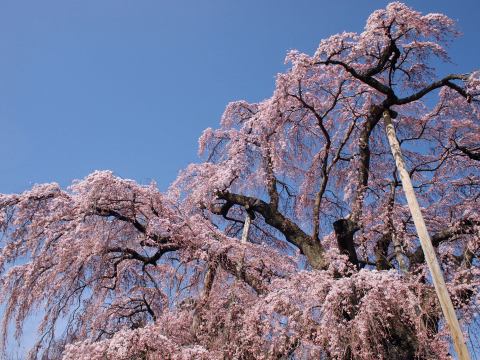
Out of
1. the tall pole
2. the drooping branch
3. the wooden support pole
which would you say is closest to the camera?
the tall pole

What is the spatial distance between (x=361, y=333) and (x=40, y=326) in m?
4.87

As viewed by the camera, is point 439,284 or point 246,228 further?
point 246,228

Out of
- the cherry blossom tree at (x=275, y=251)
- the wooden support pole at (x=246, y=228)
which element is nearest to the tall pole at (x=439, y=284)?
the cherry blossom tree at (x=275, y=251)

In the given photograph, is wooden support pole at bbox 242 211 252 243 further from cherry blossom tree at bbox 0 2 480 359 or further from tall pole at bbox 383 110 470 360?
tall pole at bbox 383 110 470 360

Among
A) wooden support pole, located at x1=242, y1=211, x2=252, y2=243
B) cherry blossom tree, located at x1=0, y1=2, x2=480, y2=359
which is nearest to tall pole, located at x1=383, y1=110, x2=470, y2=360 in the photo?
cherry blossom tree, located at x1=0, y1=2, x2=480, y2=359

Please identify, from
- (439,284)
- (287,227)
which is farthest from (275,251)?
(439,284)

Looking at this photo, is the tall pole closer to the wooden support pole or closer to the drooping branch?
the drooping branch

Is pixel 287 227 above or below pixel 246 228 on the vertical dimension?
below

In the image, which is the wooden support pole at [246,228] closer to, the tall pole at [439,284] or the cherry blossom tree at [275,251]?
the cherry blossom tree at [275,251]

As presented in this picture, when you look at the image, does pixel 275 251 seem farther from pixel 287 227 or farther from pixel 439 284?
pixel 439 284

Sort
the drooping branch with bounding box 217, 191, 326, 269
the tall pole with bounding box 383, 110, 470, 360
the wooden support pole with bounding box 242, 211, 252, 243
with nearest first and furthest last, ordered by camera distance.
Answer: the tall pole with bounding box 383, 110, 470, 360 → the drooping branch with bounding box 217, 191, 326, 269 → the wooden support pole with bounding box 242, 211, 252, 243

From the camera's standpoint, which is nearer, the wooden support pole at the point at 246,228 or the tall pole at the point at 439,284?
the tall pole at the point at 439,284

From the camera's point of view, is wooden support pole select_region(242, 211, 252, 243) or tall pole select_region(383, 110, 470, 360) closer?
tall pole select_region(383, 110, 470, 360)

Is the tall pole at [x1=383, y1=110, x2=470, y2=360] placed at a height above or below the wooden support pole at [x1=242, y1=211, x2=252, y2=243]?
below
